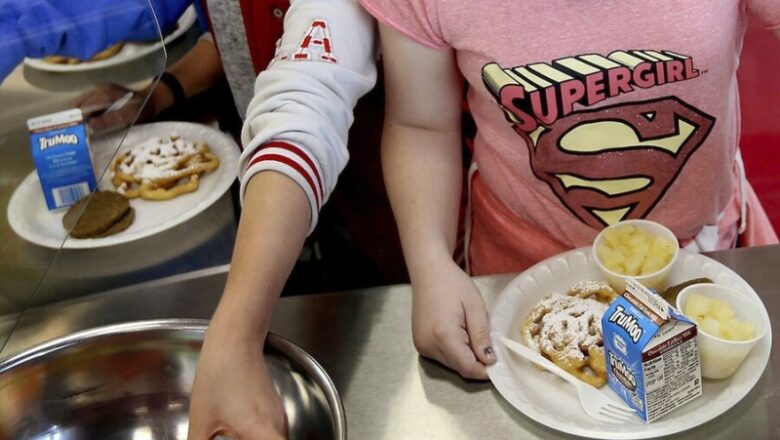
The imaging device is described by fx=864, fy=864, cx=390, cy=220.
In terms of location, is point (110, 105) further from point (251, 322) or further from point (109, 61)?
point (251, 322)

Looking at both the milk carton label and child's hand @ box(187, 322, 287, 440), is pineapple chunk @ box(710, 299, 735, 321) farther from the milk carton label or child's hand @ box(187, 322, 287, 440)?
the milk carton label

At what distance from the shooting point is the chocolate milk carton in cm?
76

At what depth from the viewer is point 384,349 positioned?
0.95 m

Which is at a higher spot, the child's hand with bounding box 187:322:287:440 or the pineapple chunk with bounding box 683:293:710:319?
the pineapple chunk with bounding box 683:293:710:319

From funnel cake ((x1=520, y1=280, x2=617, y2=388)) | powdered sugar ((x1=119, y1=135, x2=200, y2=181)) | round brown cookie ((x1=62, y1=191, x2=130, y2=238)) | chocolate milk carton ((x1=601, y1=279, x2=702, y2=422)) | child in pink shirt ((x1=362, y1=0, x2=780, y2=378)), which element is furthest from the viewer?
powdered sugar ((x1=119, y1=135, x2=200, y2=181))

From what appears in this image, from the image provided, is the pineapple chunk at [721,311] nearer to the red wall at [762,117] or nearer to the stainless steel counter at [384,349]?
the stainless steel counter at [384,349]

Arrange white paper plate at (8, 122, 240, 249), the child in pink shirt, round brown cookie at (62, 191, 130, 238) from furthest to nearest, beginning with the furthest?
round brown cookie at (62, 191, 130, 238) → white paper plate at (8, 122, 240, 249) → the child in pink shirt

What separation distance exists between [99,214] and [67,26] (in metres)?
0.43

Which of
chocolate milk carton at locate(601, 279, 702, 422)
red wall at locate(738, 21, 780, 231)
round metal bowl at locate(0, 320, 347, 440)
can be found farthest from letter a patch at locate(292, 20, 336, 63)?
red wall at locate(738, 21, 780, 231)

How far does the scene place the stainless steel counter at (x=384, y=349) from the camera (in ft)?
2.75

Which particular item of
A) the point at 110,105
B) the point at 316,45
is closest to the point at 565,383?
the point at 316,45

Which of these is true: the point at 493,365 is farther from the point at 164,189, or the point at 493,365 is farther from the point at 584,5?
the point at 164,189

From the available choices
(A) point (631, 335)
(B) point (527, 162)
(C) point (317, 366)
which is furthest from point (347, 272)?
(A) point (631, 335)

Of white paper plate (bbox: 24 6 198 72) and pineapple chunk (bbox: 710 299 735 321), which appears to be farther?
white paper plate (bbox: 24 6 198 72)
